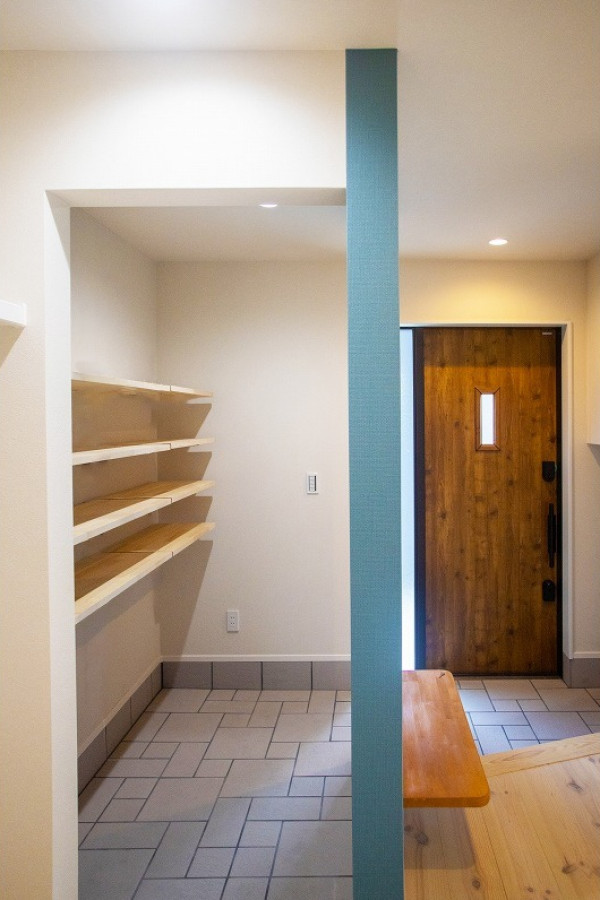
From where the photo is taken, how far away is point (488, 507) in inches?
169

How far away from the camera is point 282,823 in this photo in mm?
2734

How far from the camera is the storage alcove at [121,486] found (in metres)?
2.40

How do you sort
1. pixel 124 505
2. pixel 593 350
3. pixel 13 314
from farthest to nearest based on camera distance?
1. pixel 593 350
2. pixel 124 505
3. pixel 13 314

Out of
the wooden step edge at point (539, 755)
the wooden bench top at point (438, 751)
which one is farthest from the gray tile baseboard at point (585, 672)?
the wooden bench top at point (438, 751)

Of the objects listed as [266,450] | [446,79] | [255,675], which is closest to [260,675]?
[255,675]

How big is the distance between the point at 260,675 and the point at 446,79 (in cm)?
328

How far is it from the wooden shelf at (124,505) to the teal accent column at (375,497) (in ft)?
2.97

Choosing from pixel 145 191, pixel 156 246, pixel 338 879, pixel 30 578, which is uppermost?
pixel 156 246

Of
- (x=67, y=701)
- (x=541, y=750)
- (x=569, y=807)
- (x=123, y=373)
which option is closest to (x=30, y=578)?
(x=67, y=701)

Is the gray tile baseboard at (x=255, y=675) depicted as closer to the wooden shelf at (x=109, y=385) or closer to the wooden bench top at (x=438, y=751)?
the wooden bench top at (x=438, y=751)

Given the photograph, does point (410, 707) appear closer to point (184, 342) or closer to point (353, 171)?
point (353, 171)

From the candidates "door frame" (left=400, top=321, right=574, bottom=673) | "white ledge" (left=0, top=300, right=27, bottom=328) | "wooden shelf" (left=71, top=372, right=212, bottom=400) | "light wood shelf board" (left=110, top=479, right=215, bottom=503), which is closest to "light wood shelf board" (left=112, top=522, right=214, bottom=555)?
"light wood shelf board" (left=110, top=479, right=215, bottom=503)

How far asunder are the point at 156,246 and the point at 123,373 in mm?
742

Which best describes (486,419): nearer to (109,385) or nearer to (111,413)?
(111,413)
